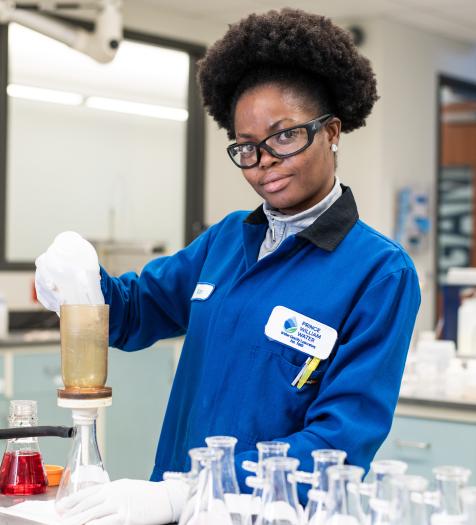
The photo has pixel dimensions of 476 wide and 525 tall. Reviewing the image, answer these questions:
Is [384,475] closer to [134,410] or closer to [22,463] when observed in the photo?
[22,463]

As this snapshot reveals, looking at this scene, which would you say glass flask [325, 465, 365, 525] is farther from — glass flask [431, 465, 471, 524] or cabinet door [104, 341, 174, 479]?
cabinet door [104, 341, 174, 479]

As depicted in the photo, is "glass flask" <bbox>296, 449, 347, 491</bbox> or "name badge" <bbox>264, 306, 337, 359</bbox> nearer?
"glass flask" <bbox>296, 449, 347, 491</bbox>

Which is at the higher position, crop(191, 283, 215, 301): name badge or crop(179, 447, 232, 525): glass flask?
crop(191, 283, 215, 301): name badge

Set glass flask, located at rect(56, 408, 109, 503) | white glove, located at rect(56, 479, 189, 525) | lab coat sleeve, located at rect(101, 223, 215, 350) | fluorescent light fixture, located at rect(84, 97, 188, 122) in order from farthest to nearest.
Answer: fluorescent light fixture, located at rect(84, 97, 188, 122) → lab coat sleeve, located at rect(101, 223, 215, 350) → glass flask, located at rect(56, 408, 109, 503) → white glove, located at rect(56, 479, 189, 525)

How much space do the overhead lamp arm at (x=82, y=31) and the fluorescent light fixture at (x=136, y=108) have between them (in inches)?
61.2

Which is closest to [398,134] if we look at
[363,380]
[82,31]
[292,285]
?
[82,31]

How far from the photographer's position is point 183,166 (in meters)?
5.79

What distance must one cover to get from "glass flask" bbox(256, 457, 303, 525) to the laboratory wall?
4.47 metres

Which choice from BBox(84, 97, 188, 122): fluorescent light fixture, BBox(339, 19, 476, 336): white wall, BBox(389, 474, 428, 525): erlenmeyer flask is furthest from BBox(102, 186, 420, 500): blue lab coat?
BBox(84, 97, 188, 122): fluorescent light fixture

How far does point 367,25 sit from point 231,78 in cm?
402

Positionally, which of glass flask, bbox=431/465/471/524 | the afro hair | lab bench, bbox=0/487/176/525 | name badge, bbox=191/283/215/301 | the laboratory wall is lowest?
lab bench, bbox=0/487/176/525

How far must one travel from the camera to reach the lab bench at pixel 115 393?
3957mm

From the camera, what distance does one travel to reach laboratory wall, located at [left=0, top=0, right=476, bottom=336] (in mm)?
5645

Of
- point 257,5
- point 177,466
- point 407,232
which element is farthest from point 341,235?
point 407,232
